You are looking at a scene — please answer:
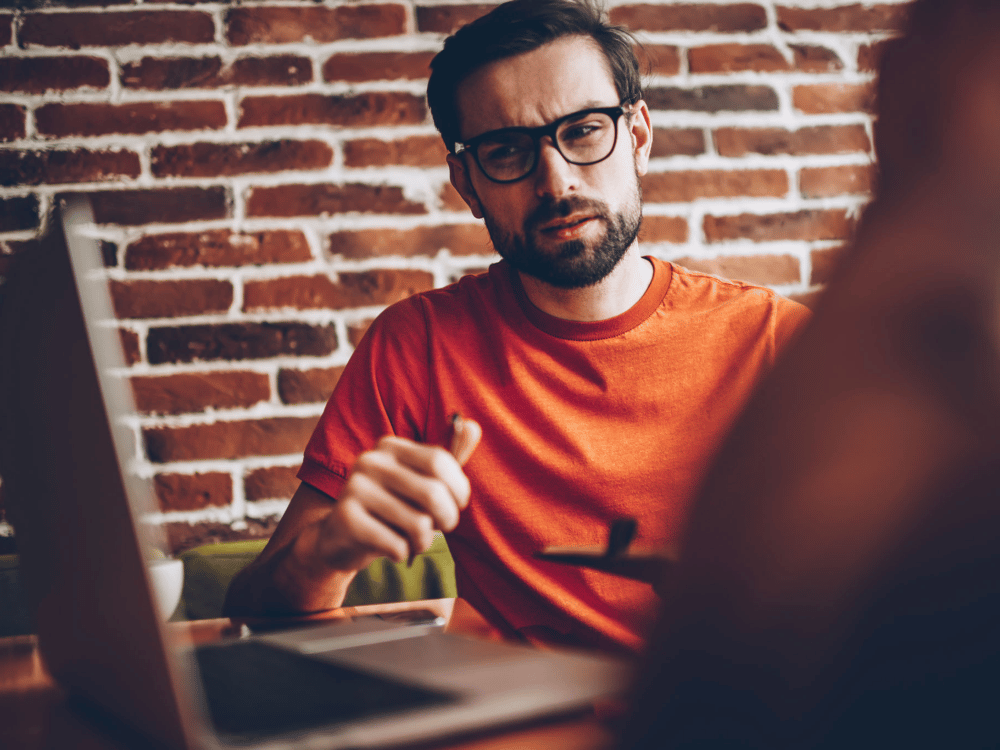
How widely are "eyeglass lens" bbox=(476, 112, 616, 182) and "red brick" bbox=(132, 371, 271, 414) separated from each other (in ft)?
2.06

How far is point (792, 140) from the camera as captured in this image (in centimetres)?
158

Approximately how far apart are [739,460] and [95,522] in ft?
1.05

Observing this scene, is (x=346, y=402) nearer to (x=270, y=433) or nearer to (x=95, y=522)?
(x=270, y=433)

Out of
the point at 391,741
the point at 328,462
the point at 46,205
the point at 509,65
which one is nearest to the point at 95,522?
the point at 391,741

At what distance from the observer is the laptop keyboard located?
1.32ft

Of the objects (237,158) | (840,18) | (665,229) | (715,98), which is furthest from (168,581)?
(840,18)

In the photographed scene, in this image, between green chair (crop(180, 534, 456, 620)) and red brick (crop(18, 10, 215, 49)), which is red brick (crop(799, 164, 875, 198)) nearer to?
green chair (crop(180, 534, 456, 620))

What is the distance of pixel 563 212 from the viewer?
119 cm

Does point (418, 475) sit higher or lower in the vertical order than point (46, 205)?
lower

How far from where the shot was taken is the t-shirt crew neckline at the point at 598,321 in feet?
3.84

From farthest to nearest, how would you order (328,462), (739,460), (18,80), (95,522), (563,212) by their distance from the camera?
(18,80) → (563,212) → (328,462) → (95,522) → (739,460)

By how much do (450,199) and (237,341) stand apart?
512 millimetres

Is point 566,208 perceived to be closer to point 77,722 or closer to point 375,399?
point 375,399

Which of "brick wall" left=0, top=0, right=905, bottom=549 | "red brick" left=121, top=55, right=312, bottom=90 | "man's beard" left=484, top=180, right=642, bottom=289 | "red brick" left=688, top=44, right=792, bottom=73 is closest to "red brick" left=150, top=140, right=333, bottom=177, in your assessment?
"brick wall" left=0, top=0, right=905, bottom=549
